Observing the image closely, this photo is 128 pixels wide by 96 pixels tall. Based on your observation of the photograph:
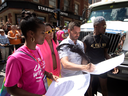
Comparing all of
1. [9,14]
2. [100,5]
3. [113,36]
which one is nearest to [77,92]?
[113,36]

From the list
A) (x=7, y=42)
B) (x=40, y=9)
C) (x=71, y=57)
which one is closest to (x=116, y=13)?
(x=71, y=57)

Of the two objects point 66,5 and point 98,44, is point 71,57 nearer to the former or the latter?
point 98,44

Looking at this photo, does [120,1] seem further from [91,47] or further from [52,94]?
[52,94]

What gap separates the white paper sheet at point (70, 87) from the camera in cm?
103

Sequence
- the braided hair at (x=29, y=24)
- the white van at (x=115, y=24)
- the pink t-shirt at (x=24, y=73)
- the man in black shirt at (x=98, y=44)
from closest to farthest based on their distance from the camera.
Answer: the pink t-shirt at (x=24, y=73), the braided hair at (x=29, y=24), the man in black shirt at (x=98, y=44), the white van at (x=115, y=24)

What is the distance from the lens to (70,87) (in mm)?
1070

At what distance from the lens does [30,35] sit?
1.03m

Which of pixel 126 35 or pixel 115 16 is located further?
pixel 115 16

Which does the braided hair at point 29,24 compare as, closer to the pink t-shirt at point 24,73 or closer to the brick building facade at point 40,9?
the pink t-shirt at point 24,73

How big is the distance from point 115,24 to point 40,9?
1355 centimetres

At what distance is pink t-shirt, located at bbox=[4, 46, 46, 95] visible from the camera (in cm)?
87

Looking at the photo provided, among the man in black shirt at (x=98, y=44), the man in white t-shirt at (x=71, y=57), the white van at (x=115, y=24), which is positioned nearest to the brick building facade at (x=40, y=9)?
the white van at (x=115, y=24)

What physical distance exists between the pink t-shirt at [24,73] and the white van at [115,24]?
224 cm

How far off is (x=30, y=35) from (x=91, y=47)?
4.87 ft
